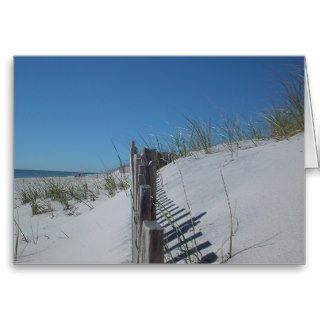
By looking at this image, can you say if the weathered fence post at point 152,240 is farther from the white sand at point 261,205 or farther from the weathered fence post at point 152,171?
the white sand at point 261,205

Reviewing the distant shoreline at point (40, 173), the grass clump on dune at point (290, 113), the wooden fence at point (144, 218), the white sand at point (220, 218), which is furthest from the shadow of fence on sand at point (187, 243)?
the grass clump on dune at point (290, 113)

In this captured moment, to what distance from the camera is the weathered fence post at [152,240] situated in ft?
6.61

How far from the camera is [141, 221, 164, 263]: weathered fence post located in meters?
2.01

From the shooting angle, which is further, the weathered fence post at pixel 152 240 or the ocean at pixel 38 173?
the ocean at pixel 38 173

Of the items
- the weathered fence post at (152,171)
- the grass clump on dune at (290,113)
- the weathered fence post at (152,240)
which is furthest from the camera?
the grass clump on dune at (290,113)

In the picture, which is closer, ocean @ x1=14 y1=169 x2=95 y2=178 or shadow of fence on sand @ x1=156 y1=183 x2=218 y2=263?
shadow of fence on sand @ x1=156 y1=183 x2=218 y2=263

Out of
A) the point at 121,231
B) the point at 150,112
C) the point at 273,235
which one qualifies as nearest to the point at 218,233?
the point at 273,235

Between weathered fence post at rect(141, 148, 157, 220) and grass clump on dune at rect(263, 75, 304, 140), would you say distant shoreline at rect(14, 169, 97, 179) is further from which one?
grass clump on dune at rect(263, 75, 304, 140)

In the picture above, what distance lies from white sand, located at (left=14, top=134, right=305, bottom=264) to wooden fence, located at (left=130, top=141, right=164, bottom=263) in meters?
0.26

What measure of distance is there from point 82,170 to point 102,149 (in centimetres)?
18

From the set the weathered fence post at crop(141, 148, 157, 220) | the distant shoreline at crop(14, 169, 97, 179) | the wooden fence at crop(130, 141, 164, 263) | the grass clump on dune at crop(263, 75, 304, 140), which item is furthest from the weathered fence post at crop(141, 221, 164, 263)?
the grass clump on dune at crop(263, 75, 304, 140)

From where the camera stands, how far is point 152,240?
206cm

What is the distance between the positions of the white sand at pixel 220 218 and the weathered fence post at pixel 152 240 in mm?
370
